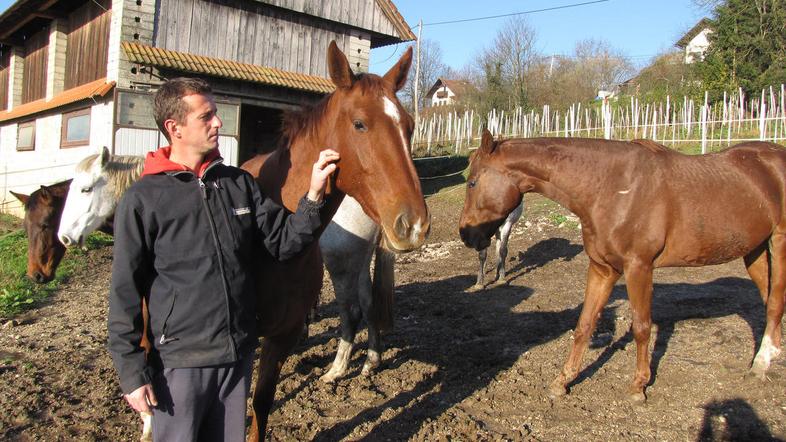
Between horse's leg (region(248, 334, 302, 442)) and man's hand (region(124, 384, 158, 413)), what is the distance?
3.11 feet

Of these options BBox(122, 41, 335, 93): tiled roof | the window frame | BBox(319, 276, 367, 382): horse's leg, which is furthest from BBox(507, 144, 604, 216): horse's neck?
the window frame

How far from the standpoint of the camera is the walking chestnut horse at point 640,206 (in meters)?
3.80

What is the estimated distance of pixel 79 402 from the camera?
3.63m

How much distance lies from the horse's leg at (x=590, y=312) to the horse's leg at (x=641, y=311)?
30 centimetres

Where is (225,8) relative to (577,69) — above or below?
below

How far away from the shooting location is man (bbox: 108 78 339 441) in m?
1.71

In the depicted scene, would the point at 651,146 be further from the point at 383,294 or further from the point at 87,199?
→ the point at 87,199

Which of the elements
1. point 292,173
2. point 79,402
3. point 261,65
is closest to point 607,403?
point 292,173

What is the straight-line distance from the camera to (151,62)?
10.0m

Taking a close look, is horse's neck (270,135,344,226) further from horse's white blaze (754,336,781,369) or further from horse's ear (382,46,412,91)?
horse's white blaze (754,336,781,369)

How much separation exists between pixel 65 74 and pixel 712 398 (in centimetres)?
1500

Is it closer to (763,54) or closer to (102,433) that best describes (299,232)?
(102,433)

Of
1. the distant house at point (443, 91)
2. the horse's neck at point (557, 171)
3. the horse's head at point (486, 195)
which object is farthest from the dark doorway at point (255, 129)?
the distant house at point (443, 91)

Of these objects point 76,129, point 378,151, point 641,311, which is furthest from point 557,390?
point 76,129
